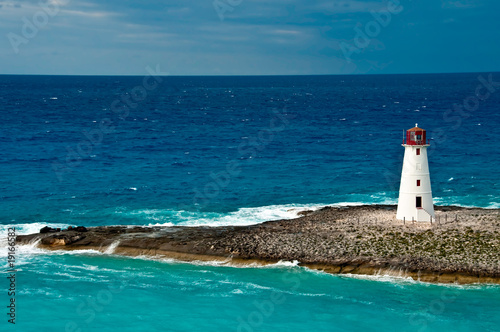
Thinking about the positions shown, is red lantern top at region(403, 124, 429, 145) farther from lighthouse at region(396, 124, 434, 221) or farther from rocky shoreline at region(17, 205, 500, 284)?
rocky shoreline at region(17, 205, 500, 284)

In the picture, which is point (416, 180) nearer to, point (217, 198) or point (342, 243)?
point (342, 243)

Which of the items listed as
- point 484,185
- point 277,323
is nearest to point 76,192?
point 277,323

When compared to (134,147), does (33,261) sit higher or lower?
lower

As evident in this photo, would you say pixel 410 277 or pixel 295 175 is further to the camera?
pixel 295 175

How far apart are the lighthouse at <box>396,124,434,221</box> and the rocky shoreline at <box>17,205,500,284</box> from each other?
1175 millimetres

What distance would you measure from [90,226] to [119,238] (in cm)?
853

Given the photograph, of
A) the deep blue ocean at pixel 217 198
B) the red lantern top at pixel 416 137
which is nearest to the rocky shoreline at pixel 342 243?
the deep blue ocean at pixel 217 198

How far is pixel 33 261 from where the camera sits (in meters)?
47.2

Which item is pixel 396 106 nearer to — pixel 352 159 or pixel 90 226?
pixel 352 159

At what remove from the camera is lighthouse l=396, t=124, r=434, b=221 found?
5088 centimetres

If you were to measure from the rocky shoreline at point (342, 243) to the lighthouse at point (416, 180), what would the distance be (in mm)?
1175

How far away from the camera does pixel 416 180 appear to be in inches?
2009

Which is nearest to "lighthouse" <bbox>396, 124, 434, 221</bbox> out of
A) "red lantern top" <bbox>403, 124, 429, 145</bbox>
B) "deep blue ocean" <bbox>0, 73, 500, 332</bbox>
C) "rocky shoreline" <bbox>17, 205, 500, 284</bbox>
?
"red lantern top" <bbox>403, 124, 429, 145</bbox>

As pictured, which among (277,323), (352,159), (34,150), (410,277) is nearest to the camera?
(277,323)
